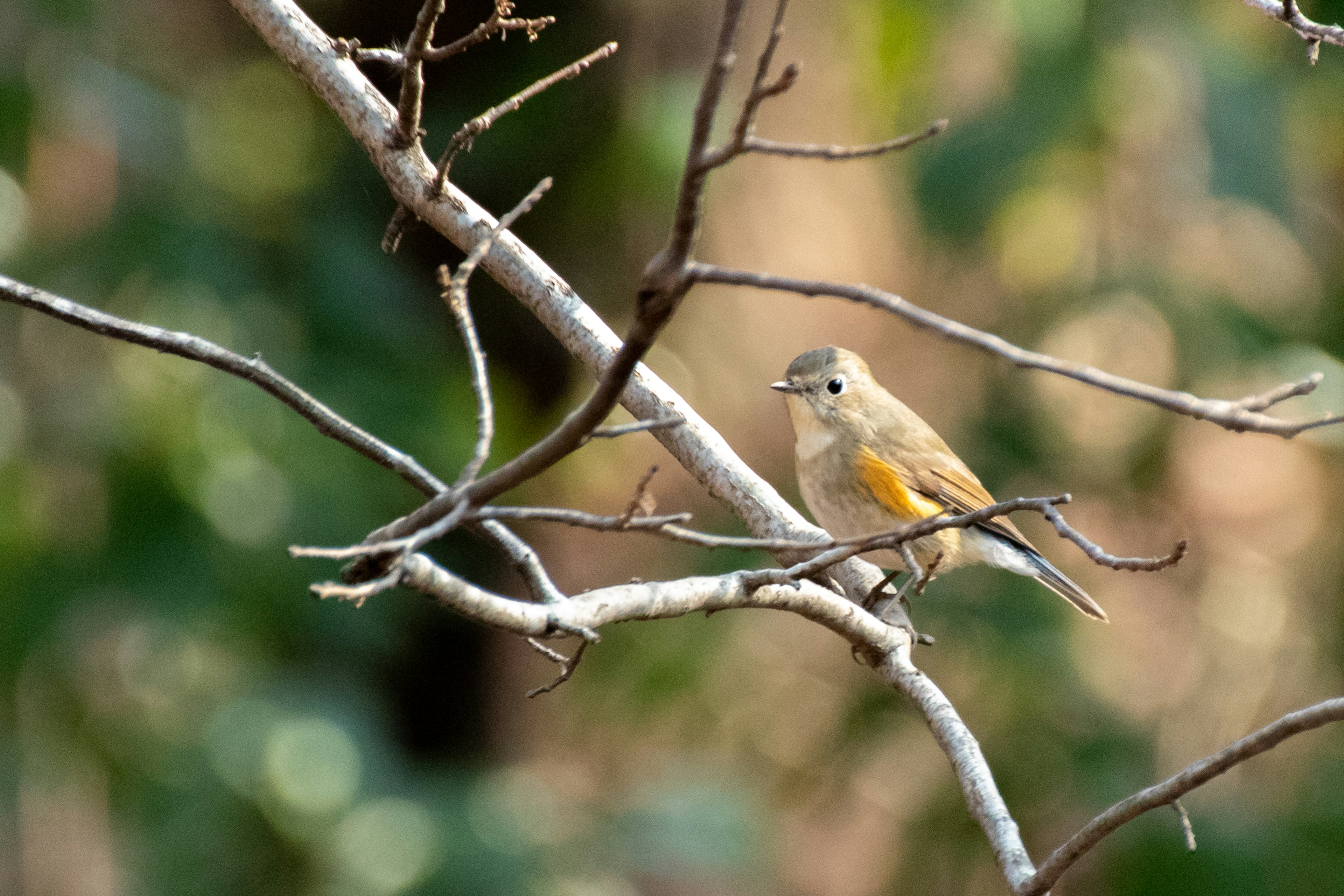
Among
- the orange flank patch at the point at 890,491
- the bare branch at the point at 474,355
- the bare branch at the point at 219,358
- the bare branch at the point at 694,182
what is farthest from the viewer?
the orange flank patch at the point at 890,491

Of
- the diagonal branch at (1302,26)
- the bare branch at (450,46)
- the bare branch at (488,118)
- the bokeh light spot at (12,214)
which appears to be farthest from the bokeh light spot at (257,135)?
the diagonal branch at (1302,26)

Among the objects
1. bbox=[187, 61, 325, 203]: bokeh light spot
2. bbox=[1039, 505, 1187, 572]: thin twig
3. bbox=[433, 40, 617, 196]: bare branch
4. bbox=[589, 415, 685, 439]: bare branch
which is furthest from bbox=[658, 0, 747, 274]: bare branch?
bbox=[187, 61, 325, 203]: bokeh light spot

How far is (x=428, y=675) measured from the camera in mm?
5574

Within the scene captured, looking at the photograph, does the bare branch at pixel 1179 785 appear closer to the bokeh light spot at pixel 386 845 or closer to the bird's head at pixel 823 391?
Result: the bird's head at pixel 823 391

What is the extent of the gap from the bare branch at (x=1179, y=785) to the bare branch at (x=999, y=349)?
1.10 ft

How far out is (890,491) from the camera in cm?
362

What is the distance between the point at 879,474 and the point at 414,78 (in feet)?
6.79

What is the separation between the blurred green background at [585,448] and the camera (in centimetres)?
390

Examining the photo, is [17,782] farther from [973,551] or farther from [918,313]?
[918,313]

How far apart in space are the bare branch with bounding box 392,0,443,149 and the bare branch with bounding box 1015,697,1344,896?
1.46 m

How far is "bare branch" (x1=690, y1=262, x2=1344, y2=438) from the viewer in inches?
43.0

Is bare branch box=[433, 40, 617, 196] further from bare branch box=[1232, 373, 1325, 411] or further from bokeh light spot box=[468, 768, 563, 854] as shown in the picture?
bokeh light spot box=[468, 768, 563, 854]

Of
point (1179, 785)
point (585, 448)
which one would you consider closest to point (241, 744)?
point (585, 448)

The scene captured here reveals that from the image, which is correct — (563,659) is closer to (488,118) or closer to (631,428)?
(631,428)
